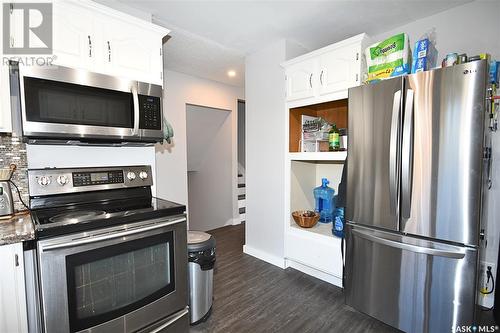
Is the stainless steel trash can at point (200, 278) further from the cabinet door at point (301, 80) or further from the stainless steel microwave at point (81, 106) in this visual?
the cabinet door at point (301, 80)

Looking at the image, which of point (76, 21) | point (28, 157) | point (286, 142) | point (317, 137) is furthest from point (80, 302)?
point (317, 137)

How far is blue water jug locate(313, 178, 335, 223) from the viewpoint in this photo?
108 inches

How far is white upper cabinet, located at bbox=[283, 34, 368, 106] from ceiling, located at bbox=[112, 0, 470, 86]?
0.97 feet

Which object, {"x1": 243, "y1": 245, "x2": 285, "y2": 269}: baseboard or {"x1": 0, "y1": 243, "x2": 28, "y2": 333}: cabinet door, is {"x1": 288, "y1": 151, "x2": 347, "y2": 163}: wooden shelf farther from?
{"x1": 0, "y1": 243, "x2": 28, "y2": 333}: cabinet door

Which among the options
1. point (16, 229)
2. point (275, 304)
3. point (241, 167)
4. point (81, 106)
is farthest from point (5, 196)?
point (241, 167)

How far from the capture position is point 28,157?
1588mm

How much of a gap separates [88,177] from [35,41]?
34.7 inches

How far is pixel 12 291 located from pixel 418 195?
2.26m

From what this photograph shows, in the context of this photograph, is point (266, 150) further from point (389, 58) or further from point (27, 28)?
point (27, 28)

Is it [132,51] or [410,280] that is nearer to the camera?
[410,280]

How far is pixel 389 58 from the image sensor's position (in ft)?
5.92

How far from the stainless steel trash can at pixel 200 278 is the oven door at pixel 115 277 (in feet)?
0.52

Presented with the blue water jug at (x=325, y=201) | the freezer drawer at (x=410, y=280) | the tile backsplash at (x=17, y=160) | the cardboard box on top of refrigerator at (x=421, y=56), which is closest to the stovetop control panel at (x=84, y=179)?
the tile backsplash at (x=17, y=160)

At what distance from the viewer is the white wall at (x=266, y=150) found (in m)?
2.70
